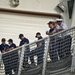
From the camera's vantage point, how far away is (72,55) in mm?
10016

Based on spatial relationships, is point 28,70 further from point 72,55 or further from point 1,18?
point 1,18

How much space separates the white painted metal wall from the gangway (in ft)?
17.9

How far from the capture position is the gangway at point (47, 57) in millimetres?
10242

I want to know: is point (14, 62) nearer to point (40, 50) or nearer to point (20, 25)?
point (40, 50)

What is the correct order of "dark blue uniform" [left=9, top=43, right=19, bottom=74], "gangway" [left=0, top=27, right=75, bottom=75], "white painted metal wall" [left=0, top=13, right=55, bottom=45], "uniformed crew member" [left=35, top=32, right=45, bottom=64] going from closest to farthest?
"gangway" [left=0, top=27, right=75, bottom=75] → "uniformed crew member" [left=35, top=32, right=45, bottom=64] → "dark blue uniform" [left=9, top=43, right=19, bottom=74] → "white painted metal wall" [left=0, top=13, right=55, bottom=45]

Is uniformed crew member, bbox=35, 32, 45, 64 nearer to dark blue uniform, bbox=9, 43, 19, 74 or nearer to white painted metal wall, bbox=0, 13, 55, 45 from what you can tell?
dark blue uniform, bbox=9, 43, 19, 74

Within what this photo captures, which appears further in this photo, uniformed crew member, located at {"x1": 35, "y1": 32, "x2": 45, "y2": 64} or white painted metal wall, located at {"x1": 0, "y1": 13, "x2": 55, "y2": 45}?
white painted metal wall, located at {"x1": 0, "y1": 13, "x2": 55, "y2": 45}

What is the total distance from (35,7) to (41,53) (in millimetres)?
7952

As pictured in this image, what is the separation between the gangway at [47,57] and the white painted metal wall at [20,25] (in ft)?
17.9

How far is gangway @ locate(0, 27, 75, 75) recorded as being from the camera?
10242 millimetres

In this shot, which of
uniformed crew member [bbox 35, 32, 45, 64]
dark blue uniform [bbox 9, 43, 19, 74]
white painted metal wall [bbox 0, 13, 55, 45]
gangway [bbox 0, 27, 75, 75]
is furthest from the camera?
white painted metal wall [bbox 0, 13, 55, 45]

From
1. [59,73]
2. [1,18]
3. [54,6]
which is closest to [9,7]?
[1,18]

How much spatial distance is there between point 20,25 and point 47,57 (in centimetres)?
777

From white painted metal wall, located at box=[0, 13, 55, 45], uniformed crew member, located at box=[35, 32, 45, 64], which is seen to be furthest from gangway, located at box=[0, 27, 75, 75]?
white painted metal wall, located at box=[0, 13, 55, 45]
